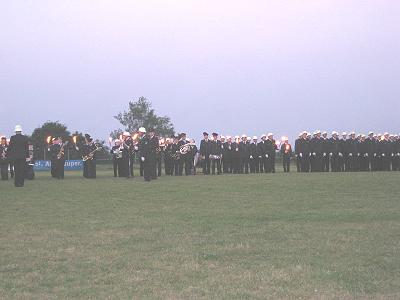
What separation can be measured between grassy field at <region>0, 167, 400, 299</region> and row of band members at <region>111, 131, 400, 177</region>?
16.4m

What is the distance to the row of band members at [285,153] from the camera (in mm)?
32344

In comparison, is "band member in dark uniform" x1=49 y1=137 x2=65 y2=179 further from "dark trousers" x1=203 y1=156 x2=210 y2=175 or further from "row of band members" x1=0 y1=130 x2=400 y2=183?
"dark trousers" x1=203 y1=156 x2=210 y2=175

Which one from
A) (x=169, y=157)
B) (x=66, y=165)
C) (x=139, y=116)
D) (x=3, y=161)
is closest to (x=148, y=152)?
(x=169, y=157)

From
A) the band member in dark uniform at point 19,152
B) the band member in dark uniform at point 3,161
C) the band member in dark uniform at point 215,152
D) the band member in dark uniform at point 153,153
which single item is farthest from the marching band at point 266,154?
the band member in dark uniform at point 19,152

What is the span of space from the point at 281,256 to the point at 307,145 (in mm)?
26645

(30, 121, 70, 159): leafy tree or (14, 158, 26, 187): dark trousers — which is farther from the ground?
(30, 121, 70, 159): leafy tree

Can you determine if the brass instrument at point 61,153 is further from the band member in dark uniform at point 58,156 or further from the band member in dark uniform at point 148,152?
the band member in dark uniform at point 148,152

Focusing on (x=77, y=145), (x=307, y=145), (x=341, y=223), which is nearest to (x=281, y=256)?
(x=341, y=223)

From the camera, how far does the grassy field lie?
6.73 m

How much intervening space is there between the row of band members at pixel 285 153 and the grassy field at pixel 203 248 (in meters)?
16.4

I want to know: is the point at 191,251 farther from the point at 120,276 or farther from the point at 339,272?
the point at 339,272

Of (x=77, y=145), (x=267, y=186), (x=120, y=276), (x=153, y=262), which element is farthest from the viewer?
(x=77, y=145)

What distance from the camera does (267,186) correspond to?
2052 centimetres

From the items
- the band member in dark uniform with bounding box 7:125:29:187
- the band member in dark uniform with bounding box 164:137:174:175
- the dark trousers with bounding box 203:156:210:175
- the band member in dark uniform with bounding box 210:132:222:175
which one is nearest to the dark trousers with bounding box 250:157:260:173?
the band member in dark uniform with bounding box 210:132:222:175
